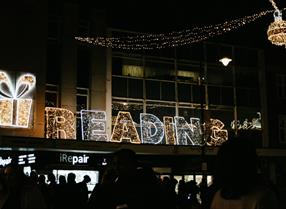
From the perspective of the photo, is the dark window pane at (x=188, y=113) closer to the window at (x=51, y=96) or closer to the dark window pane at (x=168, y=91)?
the dark window pane at (x=168, y=91)

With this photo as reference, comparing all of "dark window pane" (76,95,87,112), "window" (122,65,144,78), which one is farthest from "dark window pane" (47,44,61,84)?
"window" (122,65,144,78)

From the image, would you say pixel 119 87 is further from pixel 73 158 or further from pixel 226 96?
pixel 226 96

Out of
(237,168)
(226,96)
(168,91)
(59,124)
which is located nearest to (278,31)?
(59,124)

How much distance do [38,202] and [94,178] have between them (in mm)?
18953

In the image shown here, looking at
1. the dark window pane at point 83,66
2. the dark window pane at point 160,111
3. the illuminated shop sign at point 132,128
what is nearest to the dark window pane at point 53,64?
the dark window pane at point 83,66

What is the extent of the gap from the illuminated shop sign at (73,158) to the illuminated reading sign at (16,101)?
7.12 feet

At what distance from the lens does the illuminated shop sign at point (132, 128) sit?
88.4 ft

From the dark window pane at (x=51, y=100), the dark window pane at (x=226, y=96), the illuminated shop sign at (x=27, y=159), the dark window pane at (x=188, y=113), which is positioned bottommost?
the illuminated shop sign at (x=27, y=159)

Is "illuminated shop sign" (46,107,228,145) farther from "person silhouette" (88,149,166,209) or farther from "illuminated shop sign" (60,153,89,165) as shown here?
"person silhouette" (88,149,166,209)

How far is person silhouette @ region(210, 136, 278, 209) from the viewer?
11.1 ft

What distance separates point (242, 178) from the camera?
343 cm

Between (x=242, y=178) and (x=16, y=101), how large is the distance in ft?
76.5

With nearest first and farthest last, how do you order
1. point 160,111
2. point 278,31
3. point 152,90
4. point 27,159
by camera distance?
point 278,31 < point 27,159 < point 160,111 < point 152,90

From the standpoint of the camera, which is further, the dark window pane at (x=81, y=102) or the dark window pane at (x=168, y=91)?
the dark window pane at (x=168, y=91)
